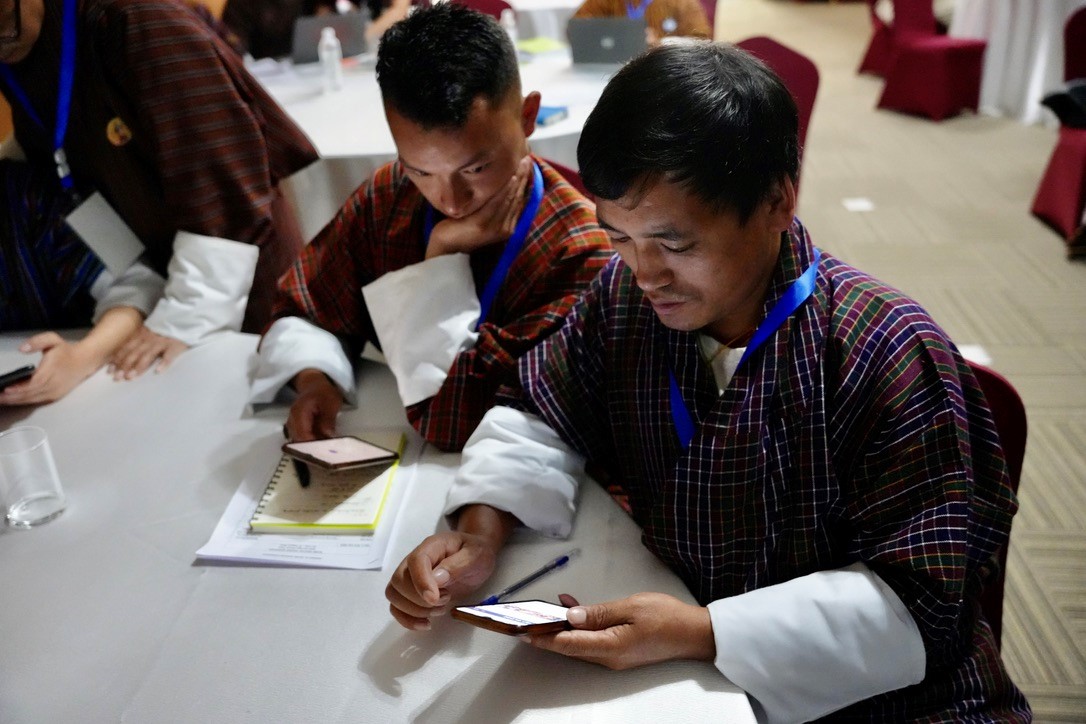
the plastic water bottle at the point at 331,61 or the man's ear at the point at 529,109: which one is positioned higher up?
the man's ear at the point at 529,109

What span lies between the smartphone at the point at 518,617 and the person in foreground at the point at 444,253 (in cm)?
43

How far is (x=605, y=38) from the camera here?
2.93m

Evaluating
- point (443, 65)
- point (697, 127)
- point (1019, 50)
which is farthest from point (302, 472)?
point (1019, 50)

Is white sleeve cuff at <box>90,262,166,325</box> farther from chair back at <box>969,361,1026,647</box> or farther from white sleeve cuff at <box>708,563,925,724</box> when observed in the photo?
chair back at <box>969,361,1026,647</box>

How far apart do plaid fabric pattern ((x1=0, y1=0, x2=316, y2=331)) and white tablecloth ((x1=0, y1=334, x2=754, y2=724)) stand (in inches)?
24.0

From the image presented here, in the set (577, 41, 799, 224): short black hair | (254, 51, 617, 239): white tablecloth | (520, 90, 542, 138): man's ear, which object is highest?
(577, 41, 799, 224): short black hair

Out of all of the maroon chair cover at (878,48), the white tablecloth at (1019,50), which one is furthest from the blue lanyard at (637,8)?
the maroon chair cover at (878,48)

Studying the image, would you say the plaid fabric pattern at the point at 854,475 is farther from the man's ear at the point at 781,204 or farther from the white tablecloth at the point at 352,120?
the white tablecloth at the point at 352,120

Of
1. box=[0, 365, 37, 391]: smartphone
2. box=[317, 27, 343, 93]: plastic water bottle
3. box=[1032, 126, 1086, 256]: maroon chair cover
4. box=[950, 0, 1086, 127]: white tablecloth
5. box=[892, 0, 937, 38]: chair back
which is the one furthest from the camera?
box=[892, 0, 937, 38]: chair back

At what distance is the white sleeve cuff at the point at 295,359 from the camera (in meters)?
1.46

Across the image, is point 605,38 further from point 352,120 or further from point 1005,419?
point 1005,419

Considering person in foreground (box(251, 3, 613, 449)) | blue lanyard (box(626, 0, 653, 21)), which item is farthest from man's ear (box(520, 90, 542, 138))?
blue lanyard (box(626, 0, 653, 21))

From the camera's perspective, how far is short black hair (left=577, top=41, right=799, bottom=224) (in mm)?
932

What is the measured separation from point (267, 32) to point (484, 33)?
2640mm
